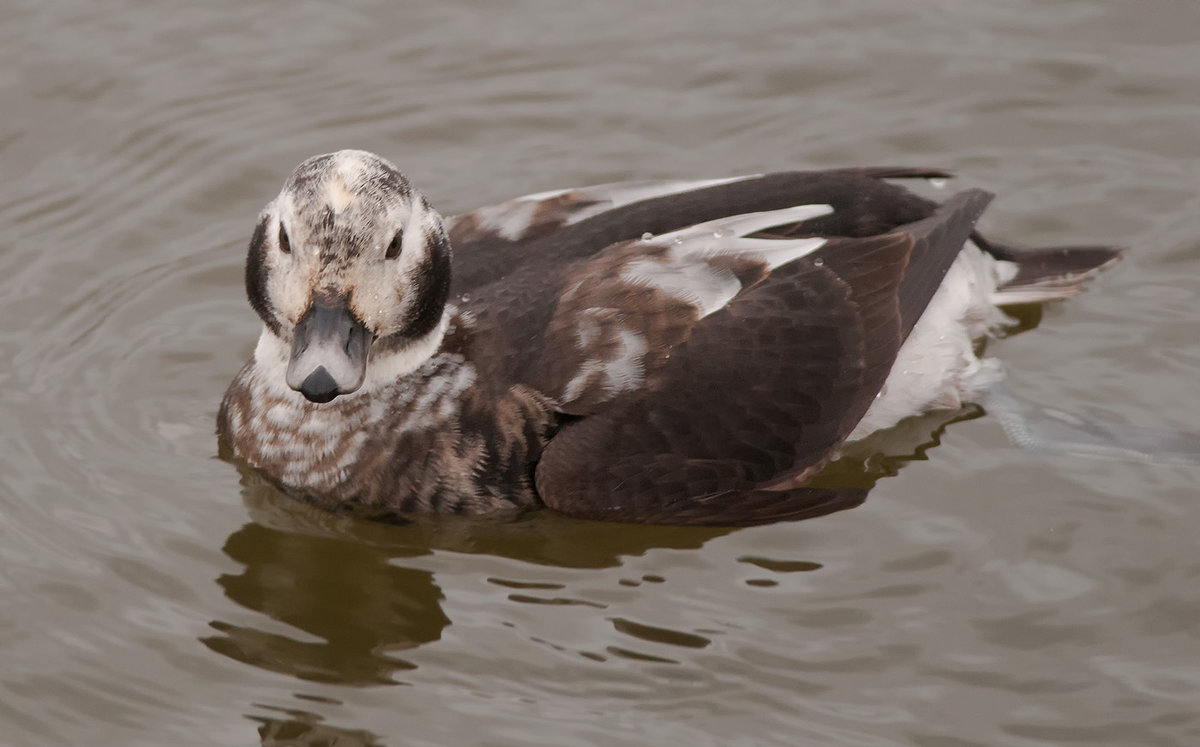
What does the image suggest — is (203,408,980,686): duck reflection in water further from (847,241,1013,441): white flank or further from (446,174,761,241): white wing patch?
(446,174,761,241): white wing patch

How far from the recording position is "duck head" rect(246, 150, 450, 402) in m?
6.16

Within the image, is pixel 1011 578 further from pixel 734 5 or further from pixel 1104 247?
pixel 734 5

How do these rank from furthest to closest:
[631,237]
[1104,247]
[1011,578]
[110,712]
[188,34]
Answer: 1. [188,34]
2. [1104,247]
3. [631,237]
4. [1011,578]
5. [110,712]

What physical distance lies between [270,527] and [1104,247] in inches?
154

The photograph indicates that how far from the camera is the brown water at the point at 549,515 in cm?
607

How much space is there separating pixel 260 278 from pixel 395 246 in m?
0.49

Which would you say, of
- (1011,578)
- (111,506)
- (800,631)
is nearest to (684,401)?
(800,631)

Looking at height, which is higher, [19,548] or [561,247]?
[561,247]

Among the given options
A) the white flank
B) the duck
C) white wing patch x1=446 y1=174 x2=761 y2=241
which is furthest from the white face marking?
the white flank

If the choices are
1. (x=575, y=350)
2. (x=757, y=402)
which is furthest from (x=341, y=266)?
(x=757, y=402)

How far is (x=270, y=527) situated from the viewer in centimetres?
698

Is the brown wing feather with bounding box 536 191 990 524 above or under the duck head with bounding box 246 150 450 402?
under

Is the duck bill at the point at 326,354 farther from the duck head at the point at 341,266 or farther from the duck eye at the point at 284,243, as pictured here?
the duck eye at the point at 284,243

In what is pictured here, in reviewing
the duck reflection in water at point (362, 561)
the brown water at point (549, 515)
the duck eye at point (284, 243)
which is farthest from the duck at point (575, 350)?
the brown water at point (549, 515)
